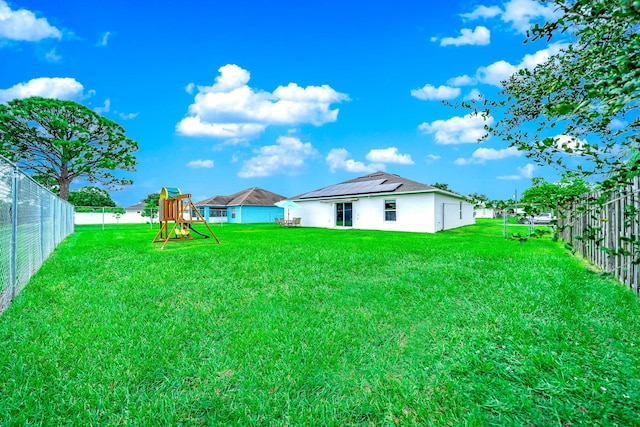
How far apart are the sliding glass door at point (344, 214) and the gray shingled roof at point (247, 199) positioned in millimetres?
16170

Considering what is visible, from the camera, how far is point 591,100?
49.7 inches

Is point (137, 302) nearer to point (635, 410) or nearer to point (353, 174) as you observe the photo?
point (635, 410)

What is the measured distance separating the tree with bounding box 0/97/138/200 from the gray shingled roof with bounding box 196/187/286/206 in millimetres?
11989

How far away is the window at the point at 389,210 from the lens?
60.2 ft

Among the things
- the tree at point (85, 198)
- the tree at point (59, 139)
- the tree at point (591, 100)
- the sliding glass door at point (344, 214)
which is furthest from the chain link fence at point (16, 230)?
the tree at point (85, 198)

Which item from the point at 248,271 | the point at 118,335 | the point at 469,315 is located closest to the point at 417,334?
the point at 469,315

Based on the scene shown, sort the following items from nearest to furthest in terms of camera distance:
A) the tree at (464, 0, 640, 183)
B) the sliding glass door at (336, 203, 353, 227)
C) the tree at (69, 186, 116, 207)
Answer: the tree at (464, 0, 640, 183)
the sliding glass door at (336, 203, 353, 227)
the tree at (69, 186, 116, 207)

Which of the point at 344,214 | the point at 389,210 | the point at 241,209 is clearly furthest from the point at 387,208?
the point at 241,209

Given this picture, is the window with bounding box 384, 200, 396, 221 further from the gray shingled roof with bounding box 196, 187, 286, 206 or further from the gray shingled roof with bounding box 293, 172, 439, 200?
the gray shingled roof with bounding box 196, 187, 286, 206

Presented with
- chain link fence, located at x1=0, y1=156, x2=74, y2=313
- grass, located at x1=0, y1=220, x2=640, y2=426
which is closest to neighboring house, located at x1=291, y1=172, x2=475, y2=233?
grass, located at x1=0, y1=220, x2=640, y2=426

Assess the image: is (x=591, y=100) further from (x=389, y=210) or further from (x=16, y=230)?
(x=389, y=210)

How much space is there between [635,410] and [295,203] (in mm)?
21953

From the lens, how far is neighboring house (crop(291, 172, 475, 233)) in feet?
55.8

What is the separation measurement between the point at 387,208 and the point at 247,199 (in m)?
20.9
